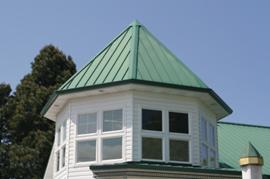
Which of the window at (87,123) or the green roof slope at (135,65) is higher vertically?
the green roof slope at (135,65)

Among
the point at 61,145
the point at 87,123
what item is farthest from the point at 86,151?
the point at 61,145

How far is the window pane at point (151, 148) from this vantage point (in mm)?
16688

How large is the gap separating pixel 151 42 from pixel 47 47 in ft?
65.5

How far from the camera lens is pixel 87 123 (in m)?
17.7

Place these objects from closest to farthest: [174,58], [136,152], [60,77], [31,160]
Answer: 1. [136,152]
2. [174,58]
3. [31,160]
4. [60,77]

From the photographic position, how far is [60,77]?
35906 millimetres

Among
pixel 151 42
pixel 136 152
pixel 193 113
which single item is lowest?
pixel 136 152

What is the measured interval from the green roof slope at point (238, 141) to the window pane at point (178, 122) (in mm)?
3915

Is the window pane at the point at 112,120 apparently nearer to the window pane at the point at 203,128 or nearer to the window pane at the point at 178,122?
the window pane at the point at 178,122

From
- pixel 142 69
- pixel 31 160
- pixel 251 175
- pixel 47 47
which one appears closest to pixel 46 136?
pixel 31 160

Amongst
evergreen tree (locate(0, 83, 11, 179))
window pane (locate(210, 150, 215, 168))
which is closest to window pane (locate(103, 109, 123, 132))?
A: window pane (locate(210, 150, 215, 168))

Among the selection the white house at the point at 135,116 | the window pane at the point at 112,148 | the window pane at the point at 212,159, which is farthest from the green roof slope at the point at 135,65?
the window pane at the point at 212,159

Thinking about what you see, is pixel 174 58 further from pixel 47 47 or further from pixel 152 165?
pixel 47 47

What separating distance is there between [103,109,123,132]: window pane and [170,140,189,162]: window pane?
6.90ft
